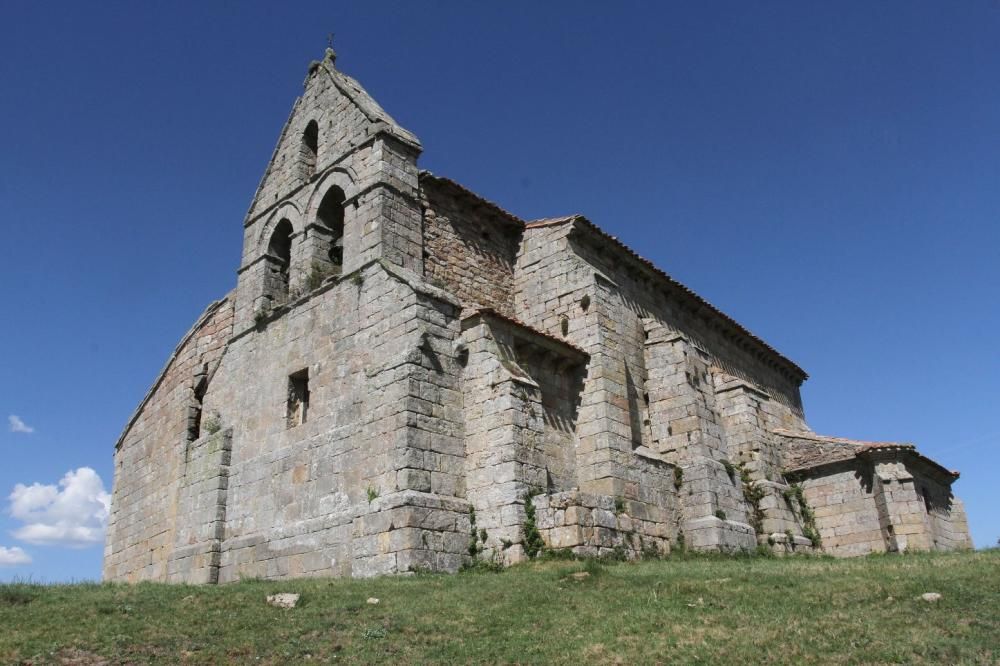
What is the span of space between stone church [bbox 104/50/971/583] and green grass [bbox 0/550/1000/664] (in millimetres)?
2257

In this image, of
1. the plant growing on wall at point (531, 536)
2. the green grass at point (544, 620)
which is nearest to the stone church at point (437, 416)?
the plant growing on wall at point (531, 536)

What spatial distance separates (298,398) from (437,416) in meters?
3.87

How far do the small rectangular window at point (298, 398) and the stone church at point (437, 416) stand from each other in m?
0.05

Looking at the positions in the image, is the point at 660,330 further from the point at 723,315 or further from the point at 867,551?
the point at 867,551

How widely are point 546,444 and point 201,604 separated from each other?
258 inches

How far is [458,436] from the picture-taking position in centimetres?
1395

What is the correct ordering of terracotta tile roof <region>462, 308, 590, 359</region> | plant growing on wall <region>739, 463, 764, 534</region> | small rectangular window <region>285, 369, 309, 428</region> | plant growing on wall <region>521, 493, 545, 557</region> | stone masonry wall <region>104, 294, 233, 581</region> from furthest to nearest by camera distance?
stone masonry wall <region>104, 294, 233, 581</region>, plant growing on wall <region>739, 463, 764, 534</region>, small rectangular window <region>285, 369, 309, 428</region>, terracotta tile roof <region>462, 308, 590, 359</region>, plant growing on wall <region>521, 493, 545, 557</region>

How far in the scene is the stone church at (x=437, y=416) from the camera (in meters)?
13.4

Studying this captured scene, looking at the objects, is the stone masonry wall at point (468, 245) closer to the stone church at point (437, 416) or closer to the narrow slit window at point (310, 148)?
the stone church at point (437, 416)

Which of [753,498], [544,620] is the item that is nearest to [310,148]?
[753,498]

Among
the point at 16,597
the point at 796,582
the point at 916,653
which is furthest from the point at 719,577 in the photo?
the point at 16,597

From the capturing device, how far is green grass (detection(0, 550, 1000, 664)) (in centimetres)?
787

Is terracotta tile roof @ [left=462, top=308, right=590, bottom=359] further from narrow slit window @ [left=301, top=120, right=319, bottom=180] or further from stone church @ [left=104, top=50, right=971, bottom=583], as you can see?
narrow slit window @ [left=301, top=120, right=319, bottom=180]

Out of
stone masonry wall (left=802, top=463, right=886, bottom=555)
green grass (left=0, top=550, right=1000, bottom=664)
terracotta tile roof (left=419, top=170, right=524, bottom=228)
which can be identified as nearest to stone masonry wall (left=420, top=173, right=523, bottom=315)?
terracotta tile roof (left=419, top=170, right=524, bottom=228)
